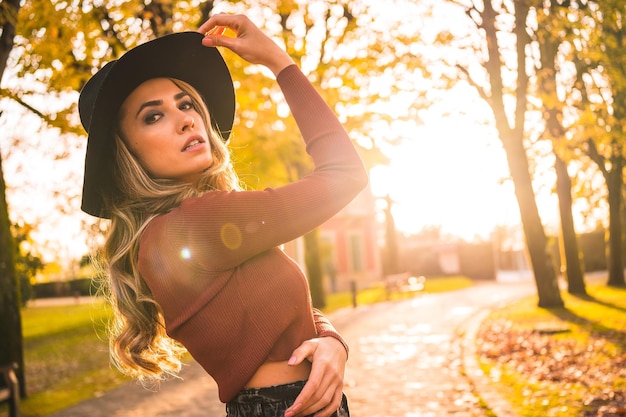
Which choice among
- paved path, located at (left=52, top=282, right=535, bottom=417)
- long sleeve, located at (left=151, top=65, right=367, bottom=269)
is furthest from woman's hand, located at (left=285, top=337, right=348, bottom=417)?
paved path, located at (left=52, top=282, right=535, bottom=417)

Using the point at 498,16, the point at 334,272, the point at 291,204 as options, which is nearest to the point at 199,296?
the point at 291,204

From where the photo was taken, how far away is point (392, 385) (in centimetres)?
820

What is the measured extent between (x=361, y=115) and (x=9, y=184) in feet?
30.1

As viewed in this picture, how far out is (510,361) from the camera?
355 inches

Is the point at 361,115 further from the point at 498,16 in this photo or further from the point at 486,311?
the point at 486,311

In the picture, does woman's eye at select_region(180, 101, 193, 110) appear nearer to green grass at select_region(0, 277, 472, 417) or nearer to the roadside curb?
green grass at select_region(0, 277, 472, 417)

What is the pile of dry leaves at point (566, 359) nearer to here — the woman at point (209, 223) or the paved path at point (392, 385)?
the paved path at point (392, 385)

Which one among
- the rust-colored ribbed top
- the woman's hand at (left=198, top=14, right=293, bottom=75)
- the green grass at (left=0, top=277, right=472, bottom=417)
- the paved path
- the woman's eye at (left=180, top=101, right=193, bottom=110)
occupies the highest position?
the woman's hand at (left=198, top=14, right=293, bottom=75)

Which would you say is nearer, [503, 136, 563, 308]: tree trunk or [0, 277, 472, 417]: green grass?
[0, 277, 472, 417]: green grass

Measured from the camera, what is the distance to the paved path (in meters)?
6.97

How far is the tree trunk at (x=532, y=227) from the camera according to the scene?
14.3 m

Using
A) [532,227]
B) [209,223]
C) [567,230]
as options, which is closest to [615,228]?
[567,230]

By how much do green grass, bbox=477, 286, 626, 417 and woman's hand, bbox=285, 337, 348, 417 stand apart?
16.0 feet

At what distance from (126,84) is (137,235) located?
46cm
